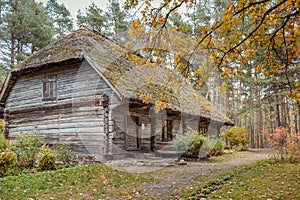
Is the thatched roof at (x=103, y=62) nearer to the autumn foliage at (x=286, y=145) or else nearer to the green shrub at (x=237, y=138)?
the autumn foliage at (x=286, y=145)

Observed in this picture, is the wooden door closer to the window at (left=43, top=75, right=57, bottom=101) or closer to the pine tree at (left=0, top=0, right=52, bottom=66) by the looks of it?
the window at (left=43, top=75, right=57, bottom=101)

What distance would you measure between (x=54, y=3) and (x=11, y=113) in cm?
1767

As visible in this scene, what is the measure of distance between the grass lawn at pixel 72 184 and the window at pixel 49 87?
18.8 ft

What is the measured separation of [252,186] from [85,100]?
8.10 m

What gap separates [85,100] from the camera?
38.5 feet

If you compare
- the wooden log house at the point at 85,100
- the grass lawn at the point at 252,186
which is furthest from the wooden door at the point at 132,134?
the grass lawn at the point at 252,186

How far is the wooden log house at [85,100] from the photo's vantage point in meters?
11.0

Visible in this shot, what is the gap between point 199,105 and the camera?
695 inches

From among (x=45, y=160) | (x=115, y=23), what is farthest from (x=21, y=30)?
(x=45, y=160)

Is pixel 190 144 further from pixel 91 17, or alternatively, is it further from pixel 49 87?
pixel 91 17

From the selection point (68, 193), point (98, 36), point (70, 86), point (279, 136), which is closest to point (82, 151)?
point (70, 86)

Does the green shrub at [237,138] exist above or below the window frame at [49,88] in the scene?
below

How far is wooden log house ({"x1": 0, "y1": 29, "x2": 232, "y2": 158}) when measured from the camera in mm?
10977

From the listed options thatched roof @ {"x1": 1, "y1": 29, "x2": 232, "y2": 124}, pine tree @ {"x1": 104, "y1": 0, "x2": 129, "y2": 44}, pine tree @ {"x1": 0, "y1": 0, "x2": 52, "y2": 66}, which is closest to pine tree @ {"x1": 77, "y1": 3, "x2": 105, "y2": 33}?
pine tree @ {"x1": 104, "y1": 0, "x2": 129, "y2": 44}
